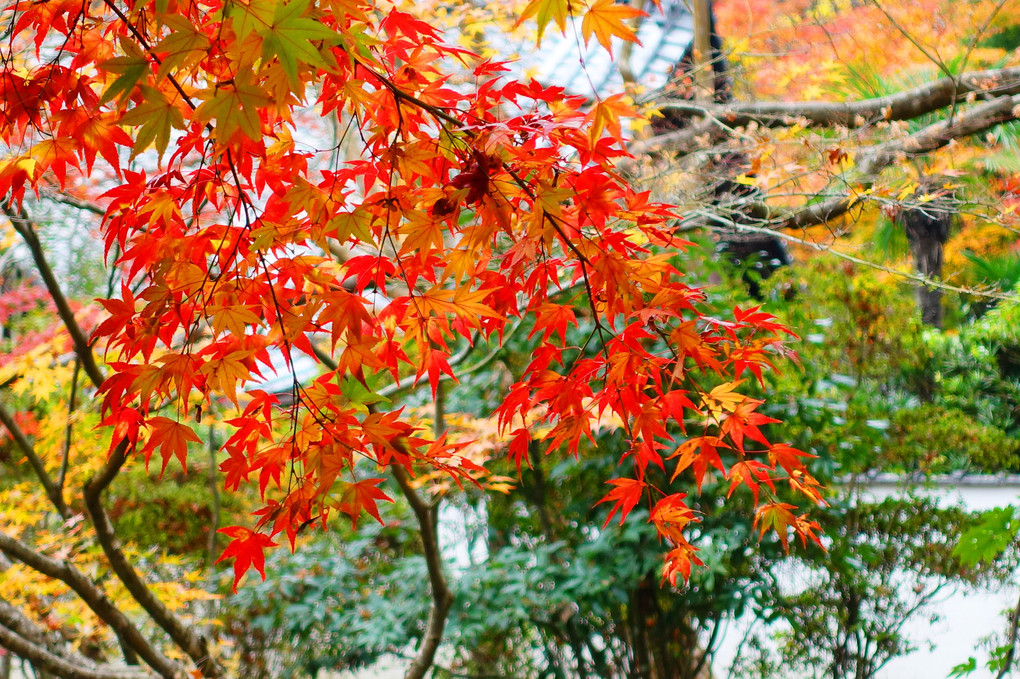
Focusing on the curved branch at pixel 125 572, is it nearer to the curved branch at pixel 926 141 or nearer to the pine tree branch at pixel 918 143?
the pine tree branch at pixel 918 143

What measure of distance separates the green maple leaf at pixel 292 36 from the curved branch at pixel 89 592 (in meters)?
1.99

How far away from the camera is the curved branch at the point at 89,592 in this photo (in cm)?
209

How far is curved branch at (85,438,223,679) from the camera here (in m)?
2.06

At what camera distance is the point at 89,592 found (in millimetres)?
2207

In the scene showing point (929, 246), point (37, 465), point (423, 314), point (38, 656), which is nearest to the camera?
point (423, 314)

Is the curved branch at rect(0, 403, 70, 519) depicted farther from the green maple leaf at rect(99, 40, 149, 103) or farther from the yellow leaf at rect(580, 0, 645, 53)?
the yellow leaf at rect(580, 0, 645, 53)

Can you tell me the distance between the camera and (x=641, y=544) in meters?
3.02

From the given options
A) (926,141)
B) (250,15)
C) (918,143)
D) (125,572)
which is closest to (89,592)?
(125,572)

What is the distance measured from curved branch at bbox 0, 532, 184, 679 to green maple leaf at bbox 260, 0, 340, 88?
1.99 m

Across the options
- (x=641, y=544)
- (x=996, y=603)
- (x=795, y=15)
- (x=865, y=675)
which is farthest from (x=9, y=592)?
(x=795, y=15)

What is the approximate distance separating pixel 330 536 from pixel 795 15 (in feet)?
16.0

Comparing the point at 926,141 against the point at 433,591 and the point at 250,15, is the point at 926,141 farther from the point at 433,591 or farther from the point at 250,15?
the point at 250,15

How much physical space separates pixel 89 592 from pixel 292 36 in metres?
2.12

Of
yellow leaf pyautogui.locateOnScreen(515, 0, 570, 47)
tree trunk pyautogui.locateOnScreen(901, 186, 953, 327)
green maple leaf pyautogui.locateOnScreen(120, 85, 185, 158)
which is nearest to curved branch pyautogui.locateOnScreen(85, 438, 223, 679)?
green maple leaf pyautogui.locateOnScreen(120, 85, 185, 158)
